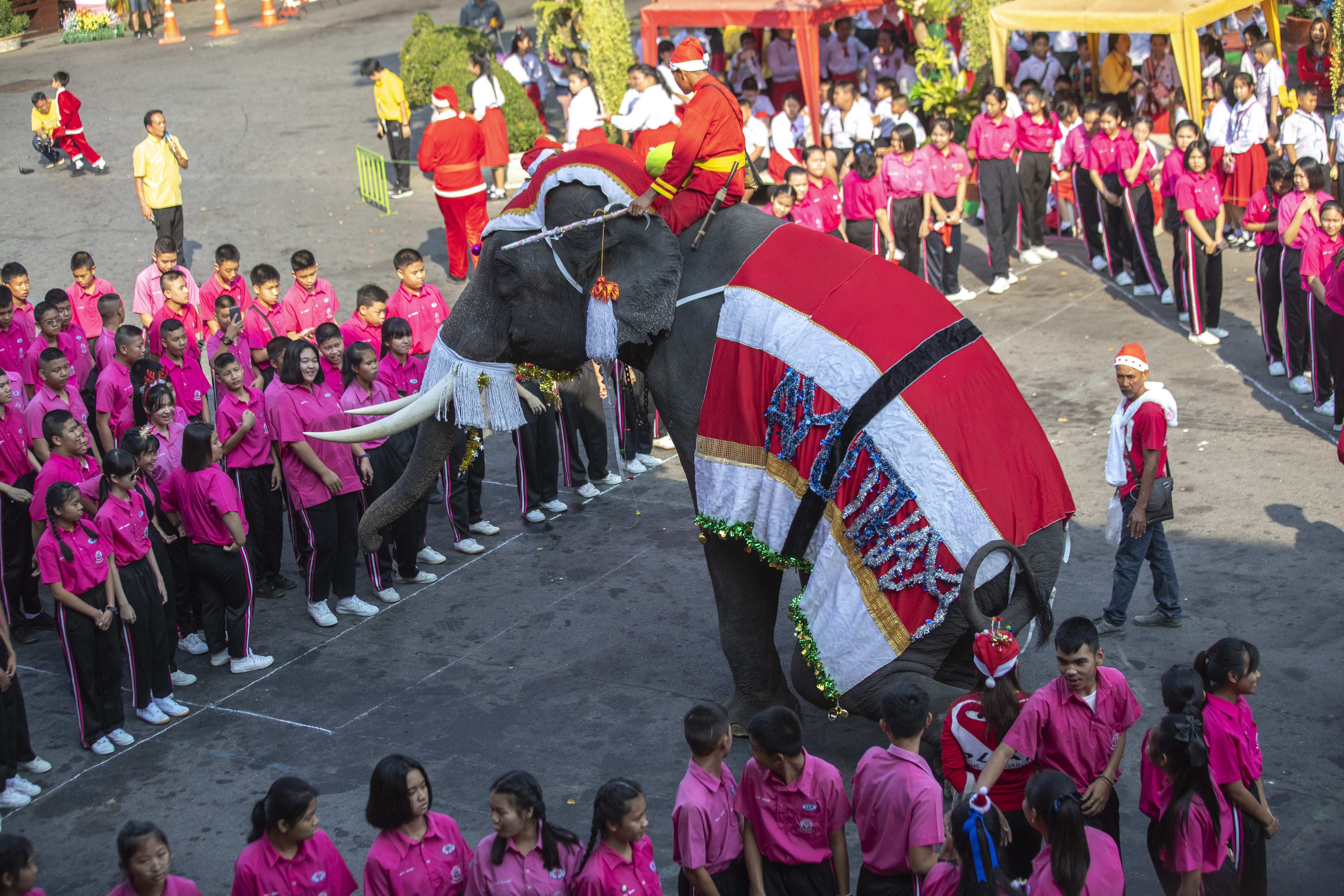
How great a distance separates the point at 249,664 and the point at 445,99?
316 inches

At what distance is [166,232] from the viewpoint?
1394 cm

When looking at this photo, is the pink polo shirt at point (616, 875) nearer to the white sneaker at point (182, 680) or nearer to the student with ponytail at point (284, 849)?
the student with ponytail at point (284, 849)

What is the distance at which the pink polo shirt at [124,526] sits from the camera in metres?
6.39

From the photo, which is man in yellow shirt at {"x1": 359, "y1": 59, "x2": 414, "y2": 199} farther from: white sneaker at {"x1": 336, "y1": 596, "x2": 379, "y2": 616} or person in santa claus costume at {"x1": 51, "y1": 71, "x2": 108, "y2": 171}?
white sneaker at {"x1": 336, "y1": 596, "x2": 379, "y2": 616}

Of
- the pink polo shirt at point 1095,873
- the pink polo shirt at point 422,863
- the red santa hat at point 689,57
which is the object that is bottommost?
the pink polo shirt at point 1095,873

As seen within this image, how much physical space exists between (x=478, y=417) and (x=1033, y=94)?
9428 mm

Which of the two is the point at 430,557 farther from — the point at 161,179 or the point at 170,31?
the point at 170,31

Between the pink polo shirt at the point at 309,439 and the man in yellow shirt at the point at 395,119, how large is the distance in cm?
1001

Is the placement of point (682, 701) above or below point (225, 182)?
below

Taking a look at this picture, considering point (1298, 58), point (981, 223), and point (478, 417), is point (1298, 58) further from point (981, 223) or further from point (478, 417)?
point (478, 417)

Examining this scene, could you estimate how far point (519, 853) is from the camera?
4035mm

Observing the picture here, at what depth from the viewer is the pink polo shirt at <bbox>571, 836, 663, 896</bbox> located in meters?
3.93

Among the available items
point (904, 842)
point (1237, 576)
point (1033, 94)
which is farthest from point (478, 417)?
point (1033, 94)

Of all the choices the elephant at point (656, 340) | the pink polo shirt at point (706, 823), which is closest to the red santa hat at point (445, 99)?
the elephant at point (656, 340)
